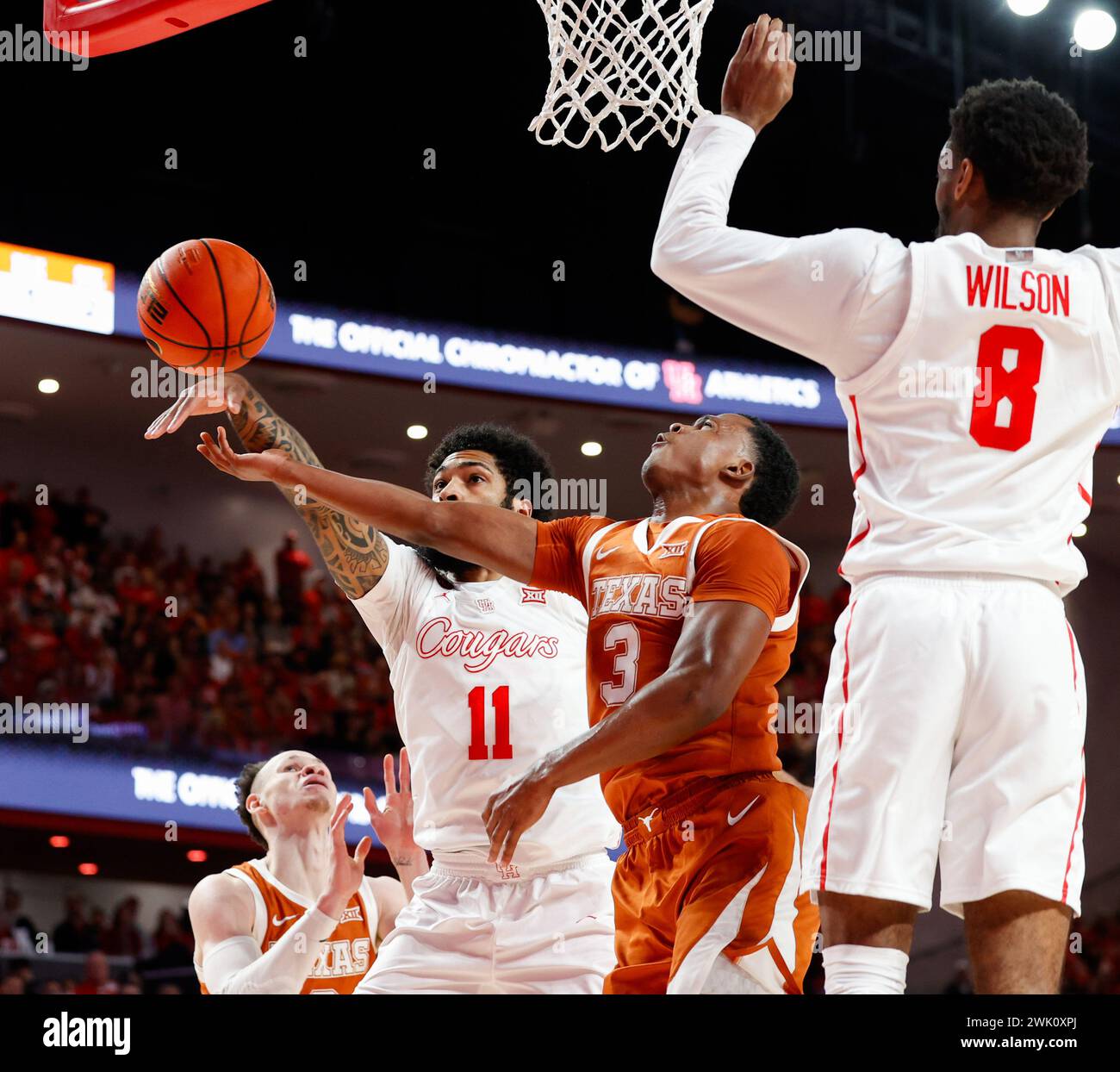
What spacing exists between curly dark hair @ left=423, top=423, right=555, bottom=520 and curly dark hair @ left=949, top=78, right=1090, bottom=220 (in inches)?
80.1

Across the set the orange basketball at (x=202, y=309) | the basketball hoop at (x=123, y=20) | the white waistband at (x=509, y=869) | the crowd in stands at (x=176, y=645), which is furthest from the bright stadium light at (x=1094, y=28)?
the white waistband at (x=509, y=869)

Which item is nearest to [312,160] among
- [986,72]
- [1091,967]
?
[986,72]

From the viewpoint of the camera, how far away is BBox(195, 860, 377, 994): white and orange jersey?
457 centimetres

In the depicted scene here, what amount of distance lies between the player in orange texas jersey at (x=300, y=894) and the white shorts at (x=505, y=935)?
28 centimetres

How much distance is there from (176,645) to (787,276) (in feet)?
34.1

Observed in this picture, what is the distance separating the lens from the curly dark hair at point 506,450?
14.9ft

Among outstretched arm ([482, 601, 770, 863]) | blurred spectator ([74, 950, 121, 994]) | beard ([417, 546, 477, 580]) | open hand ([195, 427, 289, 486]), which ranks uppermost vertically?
open hand ([195, 427, 289, 486])

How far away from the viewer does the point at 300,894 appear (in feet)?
15.5

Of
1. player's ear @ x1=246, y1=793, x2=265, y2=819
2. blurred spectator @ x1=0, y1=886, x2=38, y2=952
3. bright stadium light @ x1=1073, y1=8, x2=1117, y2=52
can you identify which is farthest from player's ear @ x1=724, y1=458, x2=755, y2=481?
blurred spectator @ x1=0, y1=886, x2=38, y2=952

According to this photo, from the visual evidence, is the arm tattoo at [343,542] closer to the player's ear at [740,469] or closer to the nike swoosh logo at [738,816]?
the player's ear at [740,469]

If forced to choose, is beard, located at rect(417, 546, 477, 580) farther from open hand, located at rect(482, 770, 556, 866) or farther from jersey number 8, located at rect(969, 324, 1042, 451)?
jersey number 8, located at rect(969, 324, 1042, 451)

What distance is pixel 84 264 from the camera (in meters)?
11.7

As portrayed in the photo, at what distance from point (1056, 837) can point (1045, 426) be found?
0.70 m

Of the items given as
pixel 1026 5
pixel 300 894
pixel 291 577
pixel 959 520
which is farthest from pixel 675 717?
pixel 291 577
